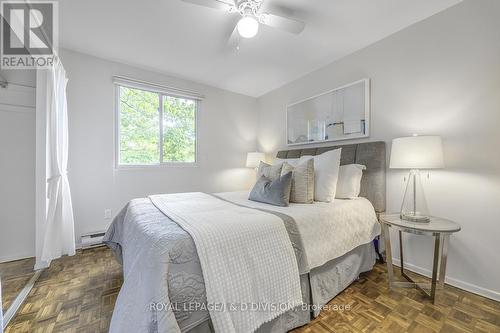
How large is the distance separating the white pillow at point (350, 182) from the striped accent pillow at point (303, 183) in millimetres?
424

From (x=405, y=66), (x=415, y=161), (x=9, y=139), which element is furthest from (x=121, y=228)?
(x=405, y=66)

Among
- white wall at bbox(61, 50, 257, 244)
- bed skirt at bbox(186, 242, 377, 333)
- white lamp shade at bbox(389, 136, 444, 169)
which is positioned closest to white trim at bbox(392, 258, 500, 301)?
bed skirt at bbox(186, 242, 377, 333)

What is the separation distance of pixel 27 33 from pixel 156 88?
54.0 inches

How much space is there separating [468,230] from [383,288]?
0.87 metres

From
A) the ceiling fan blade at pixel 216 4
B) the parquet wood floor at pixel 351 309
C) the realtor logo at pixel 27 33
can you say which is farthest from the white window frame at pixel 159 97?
the ceiling fan blade at pixel 216 4

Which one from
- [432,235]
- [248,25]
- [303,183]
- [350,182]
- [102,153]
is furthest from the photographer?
[102,153]

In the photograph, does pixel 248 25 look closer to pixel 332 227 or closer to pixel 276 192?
pixel 276 192

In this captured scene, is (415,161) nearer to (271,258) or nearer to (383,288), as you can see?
(383,288)

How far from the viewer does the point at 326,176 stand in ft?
6.60

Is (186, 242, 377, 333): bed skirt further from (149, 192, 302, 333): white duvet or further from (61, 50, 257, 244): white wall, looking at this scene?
(61, 50, 257, 244): white wall

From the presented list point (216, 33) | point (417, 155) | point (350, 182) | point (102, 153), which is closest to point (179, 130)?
point (102, 153)

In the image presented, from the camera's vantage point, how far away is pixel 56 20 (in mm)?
1953

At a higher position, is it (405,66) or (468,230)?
(405,66)

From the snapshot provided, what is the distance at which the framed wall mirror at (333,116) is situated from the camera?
238 cm
